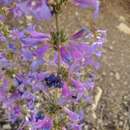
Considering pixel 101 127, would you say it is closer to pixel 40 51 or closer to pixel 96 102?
pixel 96 102

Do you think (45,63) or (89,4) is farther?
(45,63)

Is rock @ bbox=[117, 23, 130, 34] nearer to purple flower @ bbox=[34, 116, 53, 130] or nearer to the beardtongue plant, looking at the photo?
the beardtongue plant

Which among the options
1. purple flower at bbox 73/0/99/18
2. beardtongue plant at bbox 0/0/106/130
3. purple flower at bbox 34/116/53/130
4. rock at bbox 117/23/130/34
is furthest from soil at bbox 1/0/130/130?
purple flower at bbox 73/0/99/18

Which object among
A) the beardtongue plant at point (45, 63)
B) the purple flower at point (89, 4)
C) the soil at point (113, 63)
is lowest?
the soil at point (113, 63)

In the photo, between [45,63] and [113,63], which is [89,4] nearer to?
[45,63]

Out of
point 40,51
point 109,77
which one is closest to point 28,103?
point 40,51

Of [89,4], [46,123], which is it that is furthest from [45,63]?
[89,4]

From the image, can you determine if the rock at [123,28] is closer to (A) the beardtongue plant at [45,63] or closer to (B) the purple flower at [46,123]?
(A) the beardtongue plant at [45,63]

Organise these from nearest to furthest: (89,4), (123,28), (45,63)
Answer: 1. (89,4)
2. (45,63)
3. (123,28)

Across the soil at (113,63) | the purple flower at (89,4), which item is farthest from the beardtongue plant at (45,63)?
the soil at (113,63)
